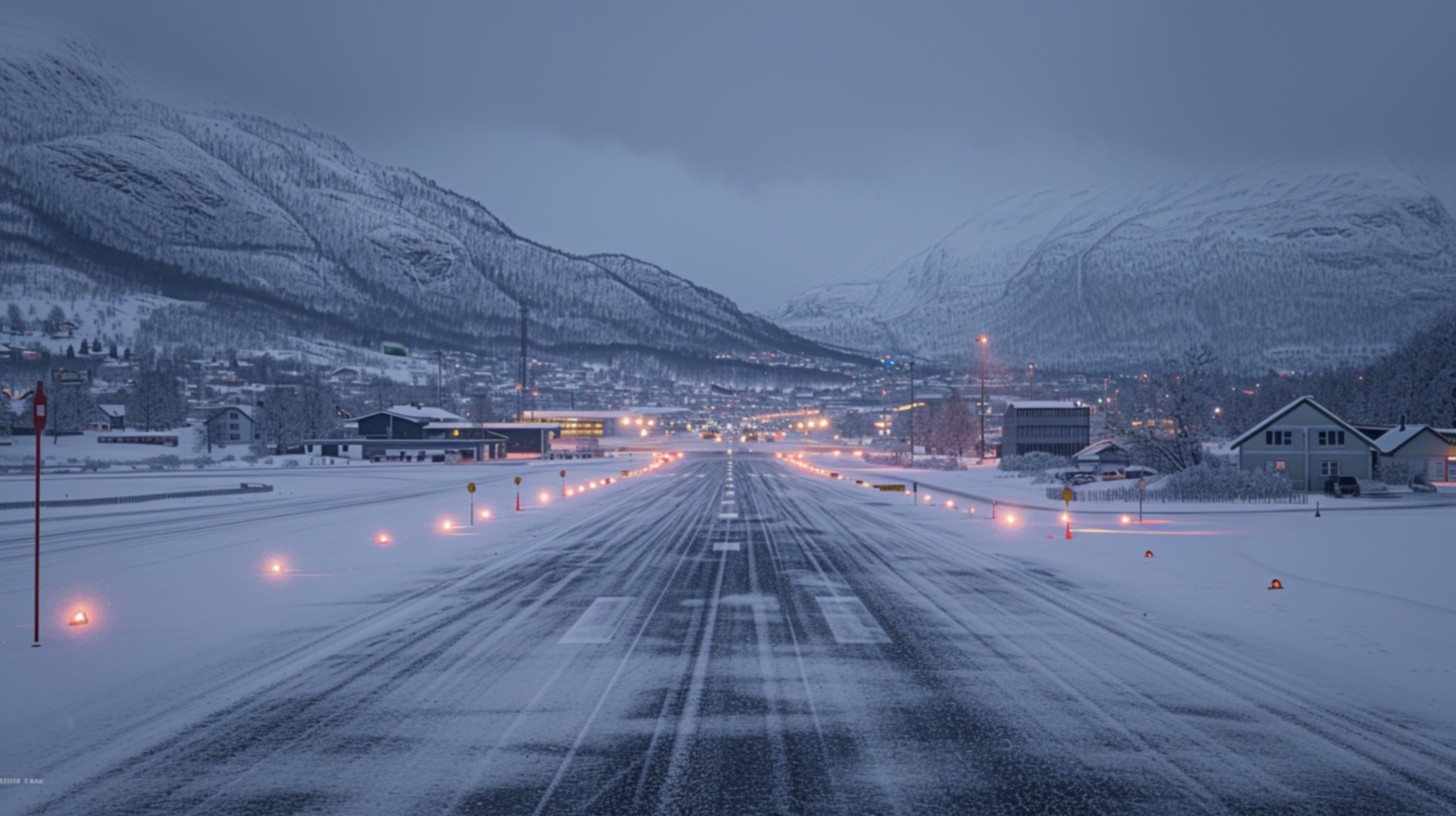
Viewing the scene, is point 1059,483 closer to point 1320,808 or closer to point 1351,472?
point 1351,472

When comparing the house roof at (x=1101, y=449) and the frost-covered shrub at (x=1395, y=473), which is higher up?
the house roof at (x=1101, y=449)

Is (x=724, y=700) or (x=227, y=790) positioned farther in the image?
(x=724, y=700)

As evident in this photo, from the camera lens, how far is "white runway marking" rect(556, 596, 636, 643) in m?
14.0

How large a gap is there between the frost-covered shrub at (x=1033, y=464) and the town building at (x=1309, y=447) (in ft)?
51.6

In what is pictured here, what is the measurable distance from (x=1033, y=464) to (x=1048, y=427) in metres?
24.7

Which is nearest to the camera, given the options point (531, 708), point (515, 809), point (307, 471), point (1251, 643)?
point (515, 809)

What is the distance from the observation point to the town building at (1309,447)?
54.3 meters

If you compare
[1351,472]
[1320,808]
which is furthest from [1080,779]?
[1351,472]

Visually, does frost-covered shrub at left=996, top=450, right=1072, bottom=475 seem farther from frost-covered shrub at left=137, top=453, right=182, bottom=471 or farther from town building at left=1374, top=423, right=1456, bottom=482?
frost-covered shrub at left=137, top=453, right=182, bottom=471

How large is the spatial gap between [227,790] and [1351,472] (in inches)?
2527

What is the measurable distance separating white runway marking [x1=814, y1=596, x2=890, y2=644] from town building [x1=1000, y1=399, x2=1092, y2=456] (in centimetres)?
8004

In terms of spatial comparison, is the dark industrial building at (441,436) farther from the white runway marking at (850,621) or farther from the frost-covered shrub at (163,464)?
the white runway marking at (850,621)

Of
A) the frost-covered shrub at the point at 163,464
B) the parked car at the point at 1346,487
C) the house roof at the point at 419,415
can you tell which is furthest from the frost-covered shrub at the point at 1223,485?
the house roof at the point at 419,415

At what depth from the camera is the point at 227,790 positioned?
Answer: 788cm
